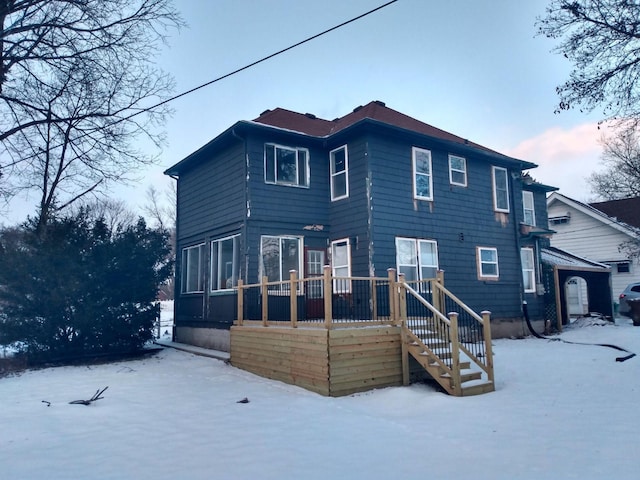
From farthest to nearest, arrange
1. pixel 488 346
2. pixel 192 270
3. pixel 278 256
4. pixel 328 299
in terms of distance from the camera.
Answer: pixel 192 270
pixel 278 256
pixel 488 346
pixel 328 299

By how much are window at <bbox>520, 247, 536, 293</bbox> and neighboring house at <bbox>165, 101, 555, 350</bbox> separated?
516mm

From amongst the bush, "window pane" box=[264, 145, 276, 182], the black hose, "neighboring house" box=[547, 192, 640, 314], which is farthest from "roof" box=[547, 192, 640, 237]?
the bush

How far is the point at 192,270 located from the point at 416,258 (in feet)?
22.0

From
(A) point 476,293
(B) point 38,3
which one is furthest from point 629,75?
(B) point 38,3

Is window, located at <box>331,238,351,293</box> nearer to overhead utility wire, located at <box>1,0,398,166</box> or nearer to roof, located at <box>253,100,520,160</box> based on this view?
roof, located at <box>253,100,520,160</box>

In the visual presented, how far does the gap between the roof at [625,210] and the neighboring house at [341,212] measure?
42.2ft

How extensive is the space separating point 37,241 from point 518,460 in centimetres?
1084

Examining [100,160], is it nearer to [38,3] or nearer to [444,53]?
[38,3]

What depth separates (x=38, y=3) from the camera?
827cm

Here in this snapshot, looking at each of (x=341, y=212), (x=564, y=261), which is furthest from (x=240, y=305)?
(x=564, y=261)

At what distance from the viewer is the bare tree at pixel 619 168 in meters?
8.31

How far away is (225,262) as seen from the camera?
12.3 meters

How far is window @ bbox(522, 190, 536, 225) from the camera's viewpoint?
16594 millimetres

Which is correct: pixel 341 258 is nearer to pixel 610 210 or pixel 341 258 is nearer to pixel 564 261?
pixel 564 261
